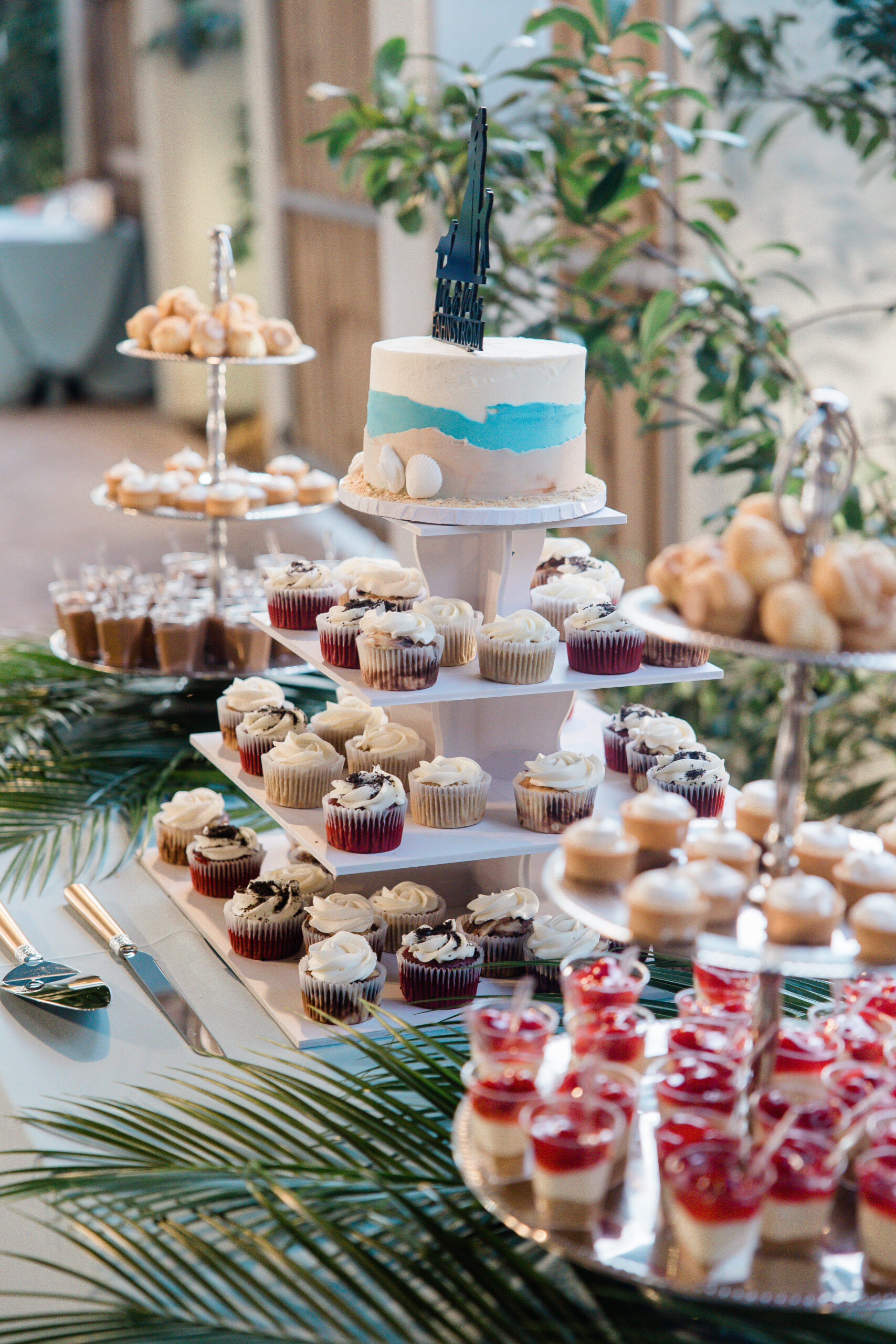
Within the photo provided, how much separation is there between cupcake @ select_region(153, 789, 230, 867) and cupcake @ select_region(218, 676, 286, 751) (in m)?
0.09

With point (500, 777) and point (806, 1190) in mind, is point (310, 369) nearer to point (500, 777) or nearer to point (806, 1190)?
point (500, 777)

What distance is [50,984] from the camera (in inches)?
75.8

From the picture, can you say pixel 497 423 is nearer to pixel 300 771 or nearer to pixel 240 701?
pixel 300 771

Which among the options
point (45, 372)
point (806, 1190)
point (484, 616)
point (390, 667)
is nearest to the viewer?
point (806, 1190)

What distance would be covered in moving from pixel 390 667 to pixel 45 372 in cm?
796

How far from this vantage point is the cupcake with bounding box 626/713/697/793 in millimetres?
2006

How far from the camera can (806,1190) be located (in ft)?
3.76

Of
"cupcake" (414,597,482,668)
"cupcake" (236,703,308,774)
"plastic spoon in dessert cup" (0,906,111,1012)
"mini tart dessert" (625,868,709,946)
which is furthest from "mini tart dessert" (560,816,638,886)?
"cupcake" (236,703,308,774)

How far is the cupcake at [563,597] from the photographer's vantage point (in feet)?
6.93

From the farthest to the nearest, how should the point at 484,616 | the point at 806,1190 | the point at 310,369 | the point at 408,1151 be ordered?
the point at 310,369, the point at 484,616, the point at 408,1151, the point at 806,1190

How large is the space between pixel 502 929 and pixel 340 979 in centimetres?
24

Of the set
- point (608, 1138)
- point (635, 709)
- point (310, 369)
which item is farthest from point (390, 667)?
point (310, 369)

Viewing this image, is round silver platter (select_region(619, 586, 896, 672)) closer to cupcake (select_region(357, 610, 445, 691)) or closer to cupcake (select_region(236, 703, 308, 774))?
cupcake (select_region(357, 610, 445, 691))

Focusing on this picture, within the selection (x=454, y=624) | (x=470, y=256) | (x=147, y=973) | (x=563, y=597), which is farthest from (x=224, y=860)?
(x=470, y=256)
